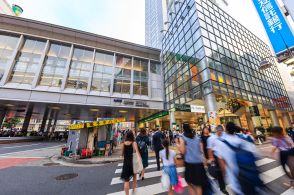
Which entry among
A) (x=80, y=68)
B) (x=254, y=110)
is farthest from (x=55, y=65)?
(x=254, y=110)

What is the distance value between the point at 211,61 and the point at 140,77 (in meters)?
13.9

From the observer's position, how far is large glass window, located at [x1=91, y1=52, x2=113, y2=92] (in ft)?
76.9

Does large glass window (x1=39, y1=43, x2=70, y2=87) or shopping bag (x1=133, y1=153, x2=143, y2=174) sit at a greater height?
large glass window (x1=39, y1=43, x2=70, y2=87)

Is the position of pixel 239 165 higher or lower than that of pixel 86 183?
higher

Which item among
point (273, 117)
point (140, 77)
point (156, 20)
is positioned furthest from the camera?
point (156, 20)

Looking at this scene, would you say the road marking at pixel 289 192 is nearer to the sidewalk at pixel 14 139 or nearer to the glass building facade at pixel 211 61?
the glass building facade at pixel 211 61

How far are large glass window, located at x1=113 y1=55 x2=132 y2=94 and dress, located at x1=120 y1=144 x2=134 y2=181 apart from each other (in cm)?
2073

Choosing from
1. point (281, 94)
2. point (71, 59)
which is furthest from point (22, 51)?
point (281, 94)

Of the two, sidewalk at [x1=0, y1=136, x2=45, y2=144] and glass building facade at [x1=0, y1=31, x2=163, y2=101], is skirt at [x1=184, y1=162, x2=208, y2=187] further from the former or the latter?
sidewalk at [x1=0, y1=136, x2=45, y2=144]

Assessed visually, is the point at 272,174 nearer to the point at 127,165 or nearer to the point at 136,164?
the point at 136,164

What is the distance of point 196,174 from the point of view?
2979 mm

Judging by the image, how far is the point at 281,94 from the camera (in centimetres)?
2759

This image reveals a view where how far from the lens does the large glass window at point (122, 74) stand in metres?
24.7

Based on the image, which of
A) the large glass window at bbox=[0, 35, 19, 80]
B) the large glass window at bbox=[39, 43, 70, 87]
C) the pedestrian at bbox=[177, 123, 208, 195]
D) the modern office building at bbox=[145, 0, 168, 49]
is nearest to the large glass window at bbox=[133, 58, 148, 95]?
the large glass window at bbox=[39, 43, 70, 87]
